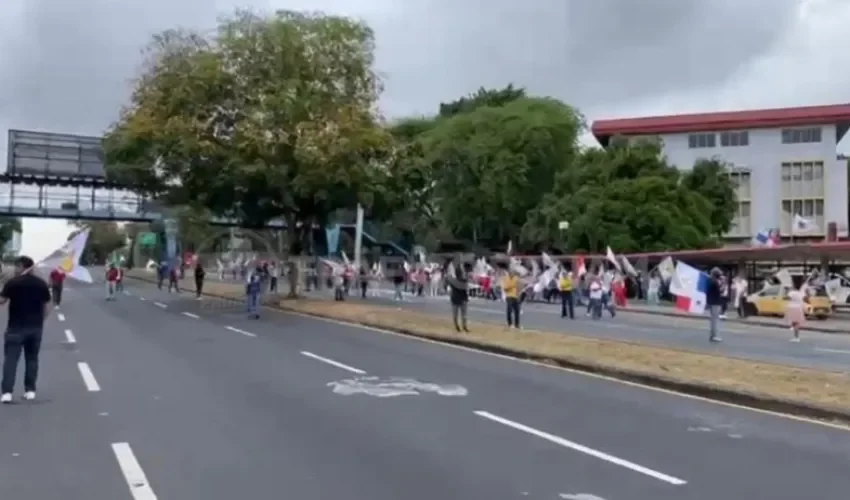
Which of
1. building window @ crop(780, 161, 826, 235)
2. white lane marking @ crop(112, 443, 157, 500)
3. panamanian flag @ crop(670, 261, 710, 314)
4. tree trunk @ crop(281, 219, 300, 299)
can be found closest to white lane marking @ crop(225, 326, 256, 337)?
panamanian flag @ crop(670, 261, 710, 314)

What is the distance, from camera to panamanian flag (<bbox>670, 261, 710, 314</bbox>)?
26016 mm

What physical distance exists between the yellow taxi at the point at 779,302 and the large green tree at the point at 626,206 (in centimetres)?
1425

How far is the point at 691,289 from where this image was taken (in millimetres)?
26094

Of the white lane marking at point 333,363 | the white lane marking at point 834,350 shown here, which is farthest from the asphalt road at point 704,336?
the white lane marking at point 333,363

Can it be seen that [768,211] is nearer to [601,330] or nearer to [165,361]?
[601,330]

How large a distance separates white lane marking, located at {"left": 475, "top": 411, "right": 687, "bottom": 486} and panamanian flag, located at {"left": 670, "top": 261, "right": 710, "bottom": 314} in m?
14.4

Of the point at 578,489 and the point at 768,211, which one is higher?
the point at 768,211

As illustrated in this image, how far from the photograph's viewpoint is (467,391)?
48.9ft

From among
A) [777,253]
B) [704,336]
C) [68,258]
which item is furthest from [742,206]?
[68,258]

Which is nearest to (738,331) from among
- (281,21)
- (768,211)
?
(281,21)

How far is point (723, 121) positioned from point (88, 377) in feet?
197

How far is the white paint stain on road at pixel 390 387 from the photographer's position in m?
14.6

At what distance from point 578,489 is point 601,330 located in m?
21.1

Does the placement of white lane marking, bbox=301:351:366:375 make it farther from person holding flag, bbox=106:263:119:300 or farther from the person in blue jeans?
person holding flag, bbox=106:263:119:300
